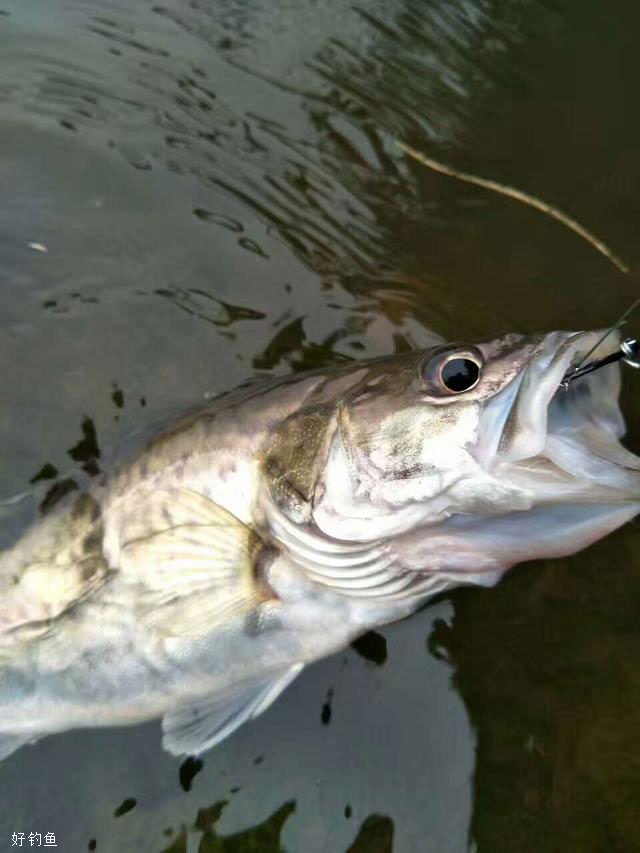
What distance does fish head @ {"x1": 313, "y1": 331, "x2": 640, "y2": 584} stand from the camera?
2592mm

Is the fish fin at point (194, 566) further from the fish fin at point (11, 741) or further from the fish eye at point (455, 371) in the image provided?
the fish eye at point (455, 371)

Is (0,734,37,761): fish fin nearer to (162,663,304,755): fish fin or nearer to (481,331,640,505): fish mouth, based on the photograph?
(162,663,304,755): fish fin

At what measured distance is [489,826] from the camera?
128 inches

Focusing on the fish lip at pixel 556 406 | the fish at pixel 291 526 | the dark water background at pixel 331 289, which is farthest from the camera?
the dark water background at pixel 331 289

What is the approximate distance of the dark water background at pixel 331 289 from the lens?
3299 mm

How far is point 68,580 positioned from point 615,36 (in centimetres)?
481

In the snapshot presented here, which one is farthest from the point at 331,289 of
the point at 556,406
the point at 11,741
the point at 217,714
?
the point at 11,741

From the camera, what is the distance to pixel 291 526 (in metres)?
3.00

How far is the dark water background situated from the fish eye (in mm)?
1131

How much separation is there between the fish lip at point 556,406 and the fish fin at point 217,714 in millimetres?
1284

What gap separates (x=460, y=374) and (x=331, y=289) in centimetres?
159

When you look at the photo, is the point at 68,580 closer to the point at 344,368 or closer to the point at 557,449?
the point at 344,368

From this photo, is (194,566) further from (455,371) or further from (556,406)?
(556,406)

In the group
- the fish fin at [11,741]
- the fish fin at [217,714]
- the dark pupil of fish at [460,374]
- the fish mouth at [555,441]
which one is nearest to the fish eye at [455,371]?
the dark pupil of fish at [460,374]
